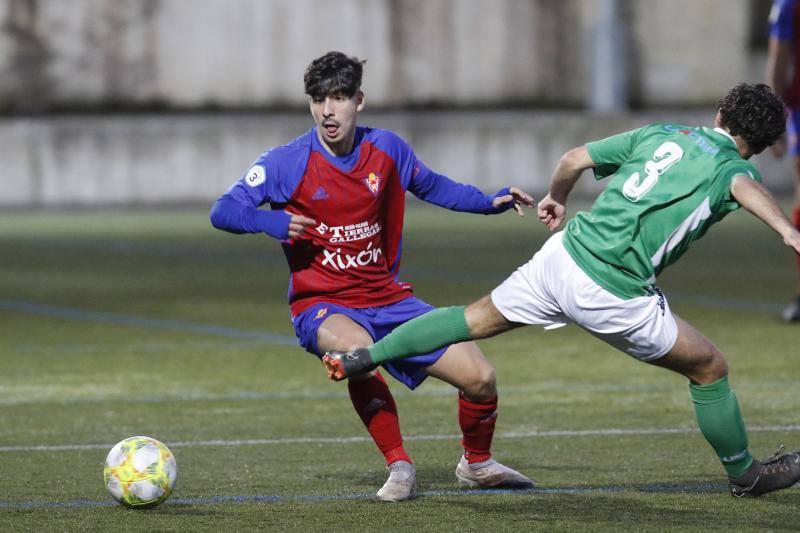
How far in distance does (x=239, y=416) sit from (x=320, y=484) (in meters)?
1.87

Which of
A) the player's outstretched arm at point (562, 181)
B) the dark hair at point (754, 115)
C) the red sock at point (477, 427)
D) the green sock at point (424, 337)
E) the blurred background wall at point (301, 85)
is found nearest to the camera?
the dark hair at point (754, 115)

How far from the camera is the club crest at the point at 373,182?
6.59 meters

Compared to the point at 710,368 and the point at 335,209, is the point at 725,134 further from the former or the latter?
the point at 335,209

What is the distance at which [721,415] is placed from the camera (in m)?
5.97

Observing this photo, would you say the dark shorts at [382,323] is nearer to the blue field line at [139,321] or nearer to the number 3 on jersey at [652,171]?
the number 3 on jersey at [652,171]

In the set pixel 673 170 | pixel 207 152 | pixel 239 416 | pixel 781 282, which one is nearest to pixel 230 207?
pixel 673 170

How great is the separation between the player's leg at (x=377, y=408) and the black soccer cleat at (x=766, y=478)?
123cm

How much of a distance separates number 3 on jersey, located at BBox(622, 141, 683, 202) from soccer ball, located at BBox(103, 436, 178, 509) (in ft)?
6.46

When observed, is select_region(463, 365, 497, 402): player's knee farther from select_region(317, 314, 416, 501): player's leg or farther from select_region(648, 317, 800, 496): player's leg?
select_region(648, 317, 800, 496): player's leg

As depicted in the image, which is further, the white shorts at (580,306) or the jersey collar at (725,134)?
the jersey collar at (725,134)

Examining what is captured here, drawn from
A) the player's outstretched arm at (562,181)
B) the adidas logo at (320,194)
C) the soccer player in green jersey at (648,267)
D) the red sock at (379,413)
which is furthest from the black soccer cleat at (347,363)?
the player's outstretched arm at (562,181)

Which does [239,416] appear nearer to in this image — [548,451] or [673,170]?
[548,451]

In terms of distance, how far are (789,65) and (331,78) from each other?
6.08m

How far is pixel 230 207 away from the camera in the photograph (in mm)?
6281
